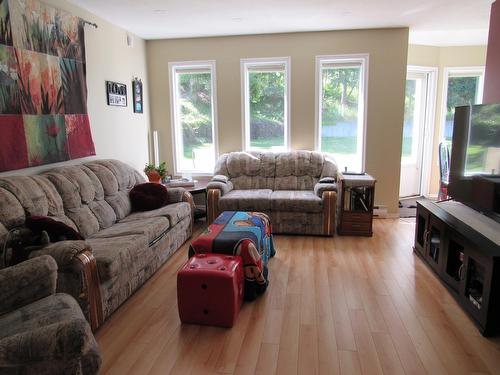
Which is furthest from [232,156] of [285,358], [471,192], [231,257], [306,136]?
[285,358]

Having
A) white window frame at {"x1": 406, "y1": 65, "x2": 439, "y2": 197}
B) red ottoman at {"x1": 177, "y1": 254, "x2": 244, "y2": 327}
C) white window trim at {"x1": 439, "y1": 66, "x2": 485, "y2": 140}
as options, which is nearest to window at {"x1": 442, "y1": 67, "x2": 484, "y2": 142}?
white window trim at {"x1": 439, "y1": 66, "x2": 485, "y2": 140}

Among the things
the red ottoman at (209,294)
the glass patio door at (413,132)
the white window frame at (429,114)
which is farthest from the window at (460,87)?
the red ottoman at (209,294)

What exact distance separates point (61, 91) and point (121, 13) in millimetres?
1210

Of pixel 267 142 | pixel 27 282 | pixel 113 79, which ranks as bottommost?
pixel 27 282

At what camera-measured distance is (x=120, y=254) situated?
2598 mm

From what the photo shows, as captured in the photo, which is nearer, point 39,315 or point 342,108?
point 39,315

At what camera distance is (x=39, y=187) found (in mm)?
2812

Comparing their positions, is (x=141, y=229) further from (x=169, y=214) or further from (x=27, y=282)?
(x=27, y=282)

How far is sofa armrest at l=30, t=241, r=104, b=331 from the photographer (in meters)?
2.24

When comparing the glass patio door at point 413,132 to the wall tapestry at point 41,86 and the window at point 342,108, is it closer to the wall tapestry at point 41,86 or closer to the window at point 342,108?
the window at point 342,108

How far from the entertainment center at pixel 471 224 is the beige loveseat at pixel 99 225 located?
243 centimetres

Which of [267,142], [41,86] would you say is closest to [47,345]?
[41,86]

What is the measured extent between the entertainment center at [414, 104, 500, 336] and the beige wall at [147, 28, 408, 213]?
1.50m

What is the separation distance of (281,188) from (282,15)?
2.08 meters
